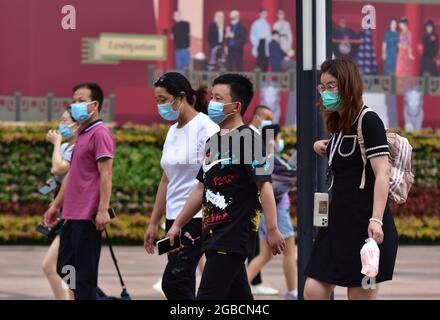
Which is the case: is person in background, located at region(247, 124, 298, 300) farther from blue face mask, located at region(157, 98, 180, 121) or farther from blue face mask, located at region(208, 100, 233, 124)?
blue face mask, located at region(208, 100, 233, 124)

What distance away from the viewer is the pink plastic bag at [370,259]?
221 inches

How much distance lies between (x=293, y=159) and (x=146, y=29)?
11.3 m

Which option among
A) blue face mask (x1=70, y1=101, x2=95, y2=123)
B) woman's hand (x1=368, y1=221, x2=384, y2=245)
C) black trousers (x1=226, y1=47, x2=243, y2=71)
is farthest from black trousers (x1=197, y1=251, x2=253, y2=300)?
black trousers (x1=226, y1=47, x2=243, y2=71)

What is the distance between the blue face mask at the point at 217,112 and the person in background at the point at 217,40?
50.6ft

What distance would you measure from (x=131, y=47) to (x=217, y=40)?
6.16ft

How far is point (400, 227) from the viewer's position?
55.1 ft

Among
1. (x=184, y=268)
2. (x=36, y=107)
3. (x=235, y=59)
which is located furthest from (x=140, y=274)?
(x=235, y=59)

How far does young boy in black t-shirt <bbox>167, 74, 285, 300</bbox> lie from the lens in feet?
20.7

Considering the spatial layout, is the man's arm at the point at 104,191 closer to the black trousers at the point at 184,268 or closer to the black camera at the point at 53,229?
the black camera at the point at 53,229

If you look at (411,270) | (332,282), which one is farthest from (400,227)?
(332,282)

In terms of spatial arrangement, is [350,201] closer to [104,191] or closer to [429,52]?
[104,191]

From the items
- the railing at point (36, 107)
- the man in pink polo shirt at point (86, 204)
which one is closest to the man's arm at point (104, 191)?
the man in pink polo shirt at point (86, 204)
